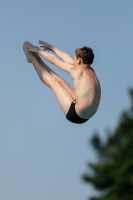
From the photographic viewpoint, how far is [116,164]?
191ft

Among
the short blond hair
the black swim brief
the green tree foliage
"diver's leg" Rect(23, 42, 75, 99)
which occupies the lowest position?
the black swim brief

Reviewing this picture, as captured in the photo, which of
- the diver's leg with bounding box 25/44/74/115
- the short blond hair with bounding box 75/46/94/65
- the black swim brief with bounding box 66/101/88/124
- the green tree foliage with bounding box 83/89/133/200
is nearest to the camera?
the short blond hair with bounding box 75/46/94/65

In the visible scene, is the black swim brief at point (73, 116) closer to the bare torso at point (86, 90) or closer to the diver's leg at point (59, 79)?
the bare torso at point (86, 90)

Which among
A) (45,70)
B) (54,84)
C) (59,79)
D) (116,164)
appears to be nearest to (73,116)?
(54,84)

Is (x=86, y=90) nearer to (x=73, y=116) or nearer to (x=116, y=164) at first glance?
(x=73, y=116)

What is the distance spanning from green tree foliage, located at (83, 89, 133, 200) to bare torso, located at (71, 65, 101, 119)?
44.0 m

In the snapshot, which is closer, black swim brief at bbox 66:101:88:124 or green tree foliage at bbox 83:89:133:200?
black swim brief at bbox 66:101:88:124

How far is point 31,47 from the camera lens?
13.3m

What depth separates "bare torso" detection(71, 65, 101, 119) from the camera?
1271 centimetres

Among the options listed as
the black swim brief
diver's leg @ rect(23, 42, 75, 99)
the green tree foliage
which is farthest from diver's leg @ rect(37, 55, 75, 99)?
the green tree foliage

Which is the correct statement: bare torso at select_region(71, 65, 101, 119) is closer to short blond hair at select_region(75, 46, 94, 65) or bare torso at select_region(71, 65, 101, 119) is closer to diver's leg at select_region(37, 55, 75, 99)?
short blond hair at select_region(75, 46, 94, 65)

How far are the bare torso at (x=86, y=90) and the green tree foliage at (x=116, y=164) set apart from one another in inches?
1734

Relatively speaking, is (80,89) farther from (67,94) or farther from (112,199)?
(112,199)

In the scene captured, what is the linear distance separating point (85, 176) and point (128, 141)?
462 centimetres
